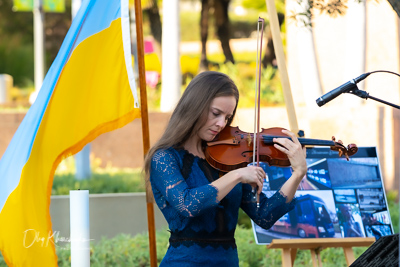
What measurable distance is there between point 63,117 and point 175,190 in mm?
1201

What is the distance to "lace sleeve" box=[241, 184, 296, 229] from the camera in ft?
9.66

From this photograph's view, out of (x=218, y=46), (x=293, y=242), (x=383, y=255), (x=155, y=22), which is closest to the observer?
(x=383, y=255)

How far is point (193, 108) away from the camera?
2875 mm

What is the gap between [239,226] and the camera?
271 inches

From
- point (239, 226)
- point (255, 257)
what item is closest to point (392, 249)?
point (255, 257)


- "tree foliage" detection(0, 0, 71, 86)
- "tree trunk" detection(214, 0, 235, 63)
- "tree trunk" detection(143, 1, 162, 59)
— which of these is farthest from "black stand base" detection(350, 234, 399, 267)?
"tree foliage" detection(0, 0, 71, 86)

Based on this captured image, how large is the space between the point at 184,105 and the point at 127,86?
3.04ft

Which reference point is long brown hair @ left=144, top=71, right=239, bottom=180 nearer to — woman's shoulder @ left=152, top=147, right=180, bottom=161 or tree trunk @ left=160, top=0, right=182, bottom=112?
woman's shoulder @ left=152, top=147, right=180, bottom=161

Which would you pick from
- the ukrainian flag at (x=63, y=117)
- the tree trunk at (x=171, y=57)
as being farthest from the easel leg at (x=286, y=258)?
the tree trunk at (x=171, y=57)

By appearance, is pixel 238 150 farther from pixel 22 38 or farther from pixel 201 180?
pixel 22 38

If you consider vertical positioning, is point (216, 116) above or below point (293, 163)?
above

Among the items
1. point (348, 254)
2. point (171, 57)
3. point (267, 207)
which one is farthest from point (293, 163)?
point (171, 57)

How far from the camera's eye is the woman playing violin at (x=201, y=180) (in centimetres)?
280

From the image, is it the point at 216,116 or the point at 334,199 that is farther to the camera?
the point at 334,199
